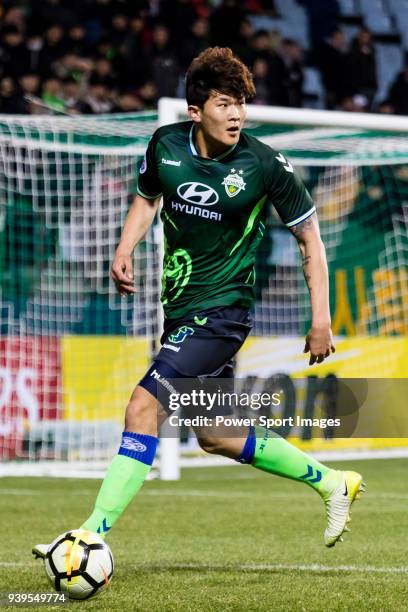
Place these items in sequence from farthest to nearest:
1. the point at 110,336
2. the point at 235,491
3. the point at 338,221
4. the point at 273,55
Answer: the point at 273,55, the point at 338,221, the point at 110,336, the point at 235,491

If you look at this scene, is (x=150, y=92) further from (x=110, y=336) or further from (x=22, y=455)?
(x=22, y=455)

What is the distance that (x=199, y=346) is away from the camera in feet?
16.1

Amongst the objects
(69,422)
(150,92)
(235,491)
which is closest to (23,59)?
(150,92)

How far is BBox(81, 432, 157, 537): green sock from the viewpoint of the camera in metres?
4.66

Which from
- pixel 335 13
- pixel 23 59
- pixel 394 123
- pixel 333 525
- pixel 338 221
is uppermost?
pixel 335 13

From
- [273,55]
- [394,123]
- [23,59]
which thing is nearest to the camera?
[394,123]

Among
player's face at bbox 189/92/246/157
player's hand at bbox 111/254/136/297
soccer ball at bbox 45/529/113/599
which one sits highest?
player's face at bbox 189/92/246/157

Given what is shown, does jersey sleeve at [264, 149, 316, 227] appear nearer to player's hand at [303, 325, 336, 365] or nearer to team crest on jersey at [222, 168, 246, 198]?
team crest on jersey at [222, 168, 246, 198]

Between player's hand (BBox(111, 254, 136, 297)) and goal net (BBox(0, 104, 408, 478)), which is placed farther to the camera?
goal net (BBox(0, 104, 408, 478))

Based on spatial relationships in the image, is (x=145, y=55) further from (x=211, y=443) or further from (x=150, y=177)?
(x=211, y=443)

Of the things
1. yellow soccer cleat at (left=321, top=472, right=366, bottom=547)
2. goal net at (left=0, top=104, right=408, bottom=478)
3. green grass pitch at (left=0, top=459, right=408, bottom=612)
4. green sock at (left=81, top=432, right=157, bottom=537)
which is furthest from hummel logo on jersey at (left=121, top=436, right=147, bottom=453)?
goal net at (left=0, top=104, right=408, bottom=478)

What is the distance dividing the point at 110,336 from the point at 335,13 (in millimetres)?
10378

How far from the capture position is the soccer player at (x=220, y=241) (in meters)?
4.93

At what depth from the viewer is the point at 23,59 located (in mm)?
14758
